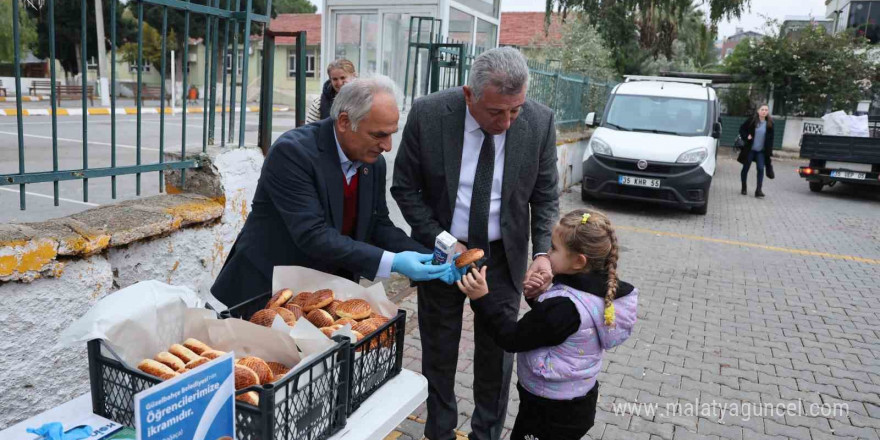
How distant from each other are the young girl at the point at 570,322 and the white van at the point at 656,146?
25.5ft

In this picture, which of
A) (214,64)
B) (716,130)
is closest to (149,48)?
(716,130)

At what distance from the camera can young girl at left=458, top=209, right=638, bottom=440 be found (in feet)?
7.69

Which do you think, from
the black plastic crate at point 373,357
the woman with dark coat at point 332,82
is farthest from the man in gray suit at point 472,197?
the woman with dark coat at point 332,82

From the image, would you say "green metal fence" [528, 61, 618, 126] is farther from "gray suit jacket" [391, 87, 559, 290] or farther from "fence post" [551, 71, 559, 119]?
"gray suit jacket" [391, 87, 559, 290]

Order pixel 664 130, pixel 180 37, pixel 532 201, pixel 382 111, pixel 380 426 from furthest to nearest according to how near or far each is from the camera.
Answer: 1. pixel 180 37
2. pixel 664 130
3. pixel 532 201
4. pixel 382 111
5. pixel 380 426

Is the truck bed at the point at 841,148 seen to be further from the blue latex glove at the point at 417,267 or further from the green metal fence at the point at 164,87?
the blue latex glove at the point at 417,267

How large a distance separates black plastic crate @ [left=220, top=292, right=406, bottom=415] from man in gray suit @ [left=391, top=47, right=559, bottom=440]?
2.64 feet

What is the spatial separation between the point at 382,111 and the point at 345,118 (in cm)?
16

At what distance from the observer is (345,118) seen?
2.35 metres

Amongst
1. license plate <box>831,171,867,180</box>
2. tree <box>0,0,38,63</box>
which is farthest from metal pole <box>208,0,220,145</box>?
tree <box>0,0,38,63</box>

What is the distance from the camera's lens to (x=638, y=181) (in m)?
9.85

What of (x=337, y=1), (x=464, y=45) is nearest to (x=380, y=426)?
(x=464, y=45)

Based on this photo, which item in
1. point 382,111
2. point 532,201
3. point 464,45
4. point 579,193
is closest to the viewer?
point 382,111

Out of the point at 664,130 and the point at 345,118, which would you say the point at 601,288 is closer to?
the point at 345,118
